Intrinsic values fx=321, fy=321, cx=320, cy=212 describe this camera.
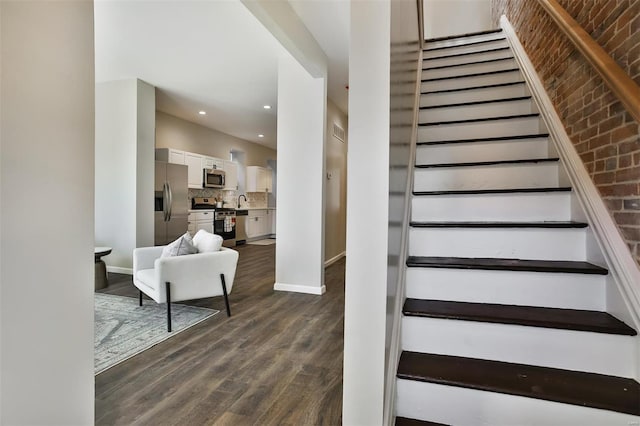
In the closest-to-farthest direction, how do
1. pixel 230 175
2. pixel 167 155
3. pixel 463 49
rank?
pixel 463 49 < pixel 167 155 < pixel 230 175

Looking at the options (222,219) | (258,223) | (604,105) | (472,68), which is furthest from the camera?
(258,223)

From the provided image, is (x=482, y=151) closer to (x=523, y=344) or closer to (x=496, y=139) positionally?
(x=496, y=139)

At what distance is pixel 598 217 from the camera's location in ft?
5.14

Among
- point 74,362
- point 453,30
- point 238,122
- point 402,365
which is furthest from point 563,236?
point 238,122

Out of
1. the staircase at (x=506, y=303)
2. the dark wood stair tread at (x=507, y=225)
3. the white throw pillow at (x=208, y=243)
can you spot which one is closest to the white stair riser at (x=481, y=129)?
the staircase at (x=506, y=303)

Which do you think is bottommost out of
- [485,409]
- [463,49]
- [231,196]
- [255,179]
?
[485,409]

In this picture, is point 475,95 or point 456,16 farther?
point 456,16

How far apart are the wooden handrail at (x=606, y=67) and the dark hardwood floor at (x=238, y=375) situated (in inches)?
73.8

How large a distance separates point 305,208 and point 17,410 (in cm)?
311

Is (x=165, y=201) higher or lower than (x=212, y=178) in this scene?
lower

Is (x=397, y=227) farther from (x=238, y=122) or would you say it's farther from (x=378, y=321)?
(x=238, y=122)

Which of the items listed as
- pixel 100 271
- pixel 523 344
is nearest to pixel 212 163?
pixel 100 271

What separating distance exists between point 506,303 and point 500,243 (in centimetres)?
33

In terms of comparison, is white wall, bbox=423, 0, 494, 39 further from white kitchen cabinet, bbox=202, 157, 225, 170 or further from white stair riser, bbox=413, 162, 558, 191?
white kitchen cabinet, bbox=202, 157, 225, 170
